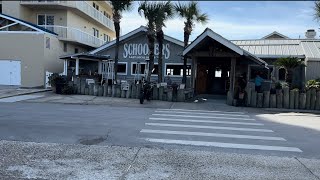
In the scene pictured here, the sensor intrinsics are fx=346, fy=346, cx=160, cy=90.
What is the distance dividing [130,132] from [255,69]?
700 inches

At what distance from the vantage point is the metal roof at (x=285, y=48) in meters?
25.0

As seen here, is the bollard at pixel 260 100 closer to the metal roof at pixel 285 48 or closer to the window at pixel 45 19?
the metal roof at pixel 285 48

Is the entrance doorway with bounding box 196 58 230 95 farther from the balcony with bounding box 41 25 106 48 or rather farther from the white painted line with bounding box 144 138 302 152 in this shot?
the white painted line with bounding box 144 138 302 152

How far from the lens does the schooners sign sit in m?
28.1

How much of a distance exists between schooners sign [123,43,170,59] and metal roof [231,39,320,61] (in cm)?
648

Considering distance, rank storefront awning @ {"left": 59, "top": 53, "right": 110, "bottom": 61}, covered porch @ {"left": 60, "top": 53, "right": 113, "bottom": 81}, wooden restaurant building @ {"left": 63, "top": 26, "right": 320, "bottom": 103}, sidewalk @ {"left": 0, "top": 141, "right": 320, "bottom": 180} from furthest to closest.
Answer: covered porch @ {"left": 60, "top": 53, "right": 113, "bottom": 81} → storefront awning @ {"left": 59, "top": 53, "right": 110, "bottom": 61} → wooden restaurant building @ {"left": 63, "top": 26, "right": 320, "bottom": 103} → sidewalk @ {"left": 0, "top": 141, "right": 320, "bottom": 180}

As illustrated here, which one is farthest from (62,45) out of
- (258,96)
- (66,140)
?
(66,140)

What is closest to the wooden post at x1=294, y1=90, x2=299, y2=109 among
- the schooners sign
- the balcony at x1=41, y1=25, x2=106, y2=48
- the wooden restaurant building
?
the wooden restaurant building

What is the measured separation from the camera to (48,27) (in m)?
32.2

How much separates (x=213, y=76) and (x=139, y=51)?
259 inches

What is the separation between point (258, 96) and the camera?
19.0 m

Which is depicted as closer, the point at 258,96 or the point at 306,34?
the point at 258,96

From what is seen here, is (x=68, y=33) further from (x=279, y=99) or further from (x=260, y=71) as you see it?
(x=279, y=99)

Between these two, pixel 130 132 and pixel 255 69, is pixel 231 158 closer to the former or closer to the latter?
pixel 130 132
